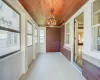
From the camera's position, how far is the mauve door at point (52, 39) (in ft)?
32.2

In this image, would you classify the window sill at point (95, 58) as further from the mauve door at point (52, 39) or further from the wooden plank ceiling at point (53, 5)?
the mauve door at point (52, 39)

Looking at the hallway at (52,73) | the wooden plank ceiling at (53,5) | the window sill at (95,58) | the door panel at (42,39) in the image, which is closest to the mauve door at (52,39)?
the door panel at (42,39)

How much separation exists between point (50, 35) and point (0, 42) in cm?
769

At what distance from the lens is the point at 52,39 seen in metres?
9.87

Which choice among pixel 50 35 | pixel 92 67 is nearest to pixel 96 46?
pixel 92 67

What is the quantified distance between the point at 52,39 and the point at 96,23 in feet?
23.3

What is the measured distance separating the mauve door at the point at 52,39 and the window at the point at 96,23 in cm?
692

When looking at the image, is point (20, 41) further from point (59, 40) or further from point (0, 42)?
point (59, 40)

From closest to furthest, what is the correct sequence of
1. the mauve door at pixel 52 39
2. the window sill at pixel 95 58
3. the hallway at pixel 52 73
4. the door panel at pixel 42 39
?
the window sill at pixel 95 58 → the hallway at pixel 52 73 → the door panel at pixel 42 39 → the mauve door at pixel 52 39

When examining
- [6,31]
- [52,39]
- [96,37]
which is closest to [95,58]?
[96,37]

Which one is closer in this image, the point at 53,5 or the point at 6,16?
the point at 6,16

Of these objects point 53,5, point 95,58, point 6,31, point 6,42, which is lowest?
point 95,58

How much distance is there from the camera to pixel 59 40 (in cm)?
998

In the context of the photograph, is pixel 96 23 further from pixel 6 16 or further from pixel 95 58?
pixel 6 16
